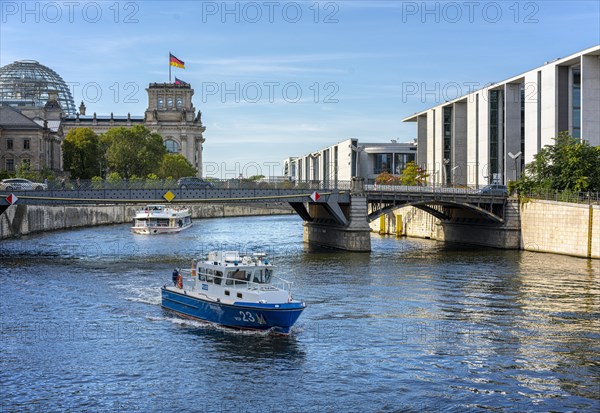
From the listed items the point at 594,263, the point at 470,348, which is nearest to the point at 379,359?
the point at 470,348

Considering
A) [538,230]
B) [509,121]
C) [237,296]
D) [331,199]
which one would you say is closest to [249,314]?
[237,296]

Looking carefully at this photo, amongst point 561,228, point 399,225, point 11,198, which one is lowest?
point 399,225

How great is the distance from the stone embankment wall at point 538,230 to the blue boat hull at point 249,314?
1981 inches

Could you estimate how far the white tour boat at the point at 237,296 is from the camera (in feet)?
155

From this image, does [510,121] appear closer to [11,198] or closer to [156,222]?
[156,222]

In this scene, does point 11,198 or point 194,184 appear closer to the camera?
point 11,198

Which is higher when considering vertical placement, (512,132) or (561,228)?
(512,132)

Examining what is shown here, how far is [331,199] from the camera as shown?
9994 centimetres

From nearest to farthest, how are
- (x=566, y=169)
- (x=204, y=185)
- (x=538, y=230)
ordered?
(x=538, y=230), (x=566, y=169), (x=204, y=185)

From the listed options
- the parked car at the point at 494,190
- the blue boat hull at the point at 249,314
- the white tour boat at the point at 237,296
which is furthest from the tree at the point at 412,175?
the blue boat hull at the point at 249,314

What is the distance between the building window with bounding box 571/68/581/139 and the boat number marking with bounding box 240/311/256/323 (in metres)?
82.0

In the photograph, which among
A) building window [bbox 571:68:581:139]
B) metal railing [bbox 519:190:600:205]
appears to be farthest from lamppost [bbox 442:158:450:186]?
metal railing [bbox 519:190:600:205]

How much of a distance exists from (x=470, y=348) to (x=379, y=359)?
5.47 metres

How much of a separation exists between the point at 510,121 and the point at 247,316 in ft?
319
